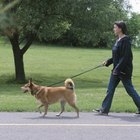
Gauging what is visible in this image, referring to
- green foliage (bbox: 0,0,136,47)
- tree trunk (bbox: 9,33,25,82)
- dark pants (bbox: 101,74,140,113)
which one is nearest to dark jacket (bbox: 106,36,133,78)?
dark pants (bbox: 101,74,140,113)

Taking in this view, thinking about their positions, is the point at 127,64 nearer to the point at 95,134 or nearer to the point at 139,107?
the point at 139,107

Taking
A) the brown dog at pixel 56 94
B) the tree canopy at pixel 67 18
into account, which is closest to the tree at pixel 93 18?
the tree canopy at pixel 67 18

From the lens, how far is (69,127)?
28.3ft

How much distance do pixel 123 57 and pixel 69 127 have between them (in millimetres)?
2228

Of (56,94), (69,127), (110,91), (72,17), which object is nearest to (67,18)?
(72,17)

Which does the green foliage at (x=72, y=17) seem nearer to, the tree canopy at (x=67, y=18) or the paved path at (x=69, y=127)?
the tree canopy at (x=67, y=18)

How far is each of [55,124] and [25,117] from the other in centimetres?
116

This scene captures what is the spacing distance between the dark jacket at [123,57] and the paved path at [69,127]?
3.17 feet

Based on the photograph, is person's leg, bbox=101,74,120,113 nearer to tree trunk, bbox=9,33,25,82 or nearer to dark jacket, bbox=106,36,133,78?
dark jacket, bbox=106,36,133,78

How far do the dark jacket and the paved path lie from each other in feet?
3.17

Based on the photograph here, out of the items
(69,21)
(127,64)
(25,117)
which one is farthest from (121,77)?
(69,21)

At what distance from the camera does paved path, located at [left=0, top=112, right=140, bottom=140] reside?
7648 millimetres

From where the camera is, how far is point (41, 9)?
22.5 m

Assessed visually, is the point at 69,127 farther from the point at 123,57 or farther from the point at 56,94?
the point at 123,57
